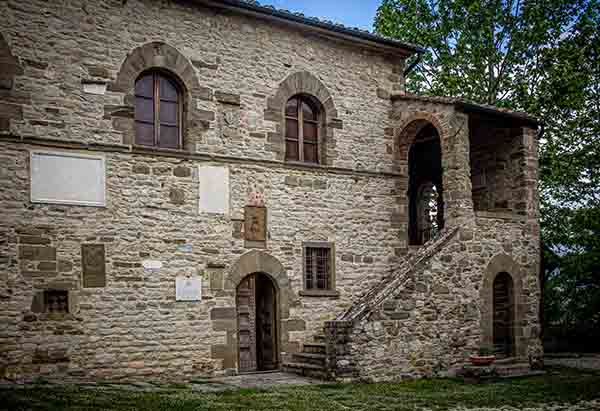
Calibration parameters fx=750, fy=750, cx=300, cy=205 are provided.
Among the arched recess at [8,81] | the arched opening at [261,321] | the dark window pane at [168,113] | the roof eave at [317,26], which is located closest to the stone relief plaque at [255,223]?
the arched opening at [261,321]

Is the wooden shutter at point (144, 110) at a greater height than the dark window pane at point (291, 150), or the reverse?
the wooden shutter at point (144, 110)

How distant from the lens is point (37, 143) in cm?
1170

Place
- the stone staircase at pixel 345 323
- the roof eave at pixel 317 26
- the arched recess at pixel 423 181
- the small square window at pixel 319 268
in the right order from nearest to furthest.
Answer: the stone staircase at pixel 345 323 → the roof eave at pixel 317 26 → the small square window at pixel 319 268 → the arched recess at pixel 423 181

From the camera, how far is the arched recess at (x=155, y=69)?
12.5 meters

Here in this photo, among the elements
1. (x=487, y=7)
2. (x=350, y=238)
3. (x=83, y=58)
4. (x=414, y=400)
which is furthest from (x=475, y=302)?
(x=487, y=7)

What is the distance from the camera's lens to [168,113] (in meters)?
13.3

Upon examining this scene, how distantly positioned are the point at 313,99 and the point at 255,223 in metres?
2.91

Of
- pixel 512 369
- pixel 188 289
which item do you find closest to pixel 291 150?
pixel 188 289

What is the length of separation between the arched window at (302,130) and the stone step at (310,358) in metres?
3.76

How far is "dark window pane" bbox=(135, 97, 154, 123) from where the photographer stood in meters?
12.9

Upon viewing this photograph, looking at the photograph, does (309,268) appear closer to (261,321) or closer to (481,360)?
(261,321)

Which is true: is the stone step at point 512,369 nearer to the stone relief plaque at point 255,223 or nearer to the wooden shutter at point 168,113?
the stone relief plaque at point 255,223

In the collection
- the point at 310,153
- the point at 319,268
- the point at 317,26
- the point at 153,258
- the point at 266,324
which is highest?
the point at 317,26

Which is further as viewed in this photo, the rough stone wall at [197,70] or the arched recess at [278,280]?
the arched recess at [278,280]
